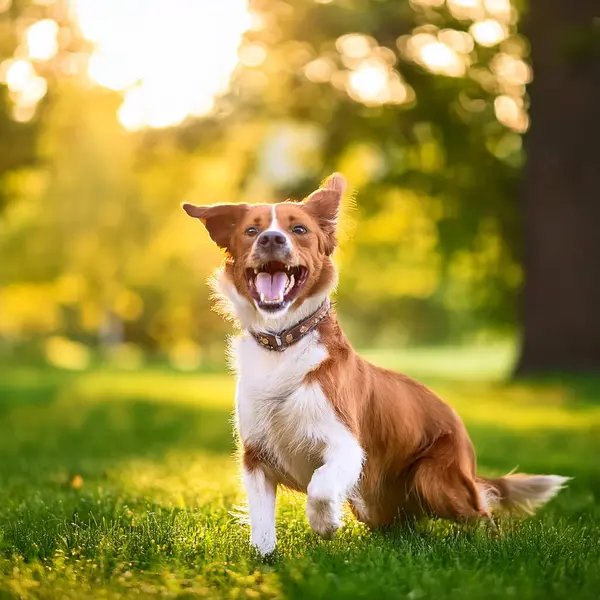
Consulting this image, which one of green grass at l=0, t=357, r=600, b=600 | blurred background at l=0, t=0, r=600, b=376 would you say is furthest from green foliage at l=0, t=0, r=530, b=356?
green grass at l=0, t=357, r=600, b=600

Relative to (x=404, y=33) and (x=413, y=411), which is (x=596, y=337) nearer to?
(x=404, y=33)

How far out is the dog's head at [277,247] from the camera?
199 inches

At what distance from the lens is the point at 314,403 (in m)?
5.06

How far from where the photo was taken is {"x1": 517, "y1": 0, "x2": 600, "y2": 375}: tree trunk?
57.2 ft

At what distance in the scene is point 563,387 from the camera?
16297 millimetres

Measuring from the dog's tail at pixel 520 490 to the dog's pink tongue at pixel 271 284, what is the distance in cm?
192

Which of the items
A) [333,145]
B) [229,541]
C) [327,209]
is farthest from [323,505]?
[333,145]

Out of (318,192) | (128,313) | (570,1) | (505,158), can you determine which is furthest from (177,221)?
(318,192)

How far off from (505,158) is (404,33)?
11.4 ft

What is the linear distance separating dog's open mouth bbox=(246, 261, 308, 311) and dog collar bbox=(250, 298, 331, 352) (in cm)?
15

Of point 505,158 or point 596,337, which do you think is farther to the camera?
point 505,158

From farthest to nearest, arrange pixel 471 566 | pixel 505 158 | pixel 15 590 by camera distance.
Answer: pixel 505 158
pixel 471 566
pixel 15 590

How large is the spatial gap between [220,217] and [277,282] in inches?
21.6

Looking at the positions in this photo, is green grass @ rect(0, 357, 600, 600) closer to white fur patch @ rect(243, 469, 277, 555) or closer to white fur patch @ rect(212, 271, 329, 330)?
white fur patch @ rect(243, 469, 277, 555)
